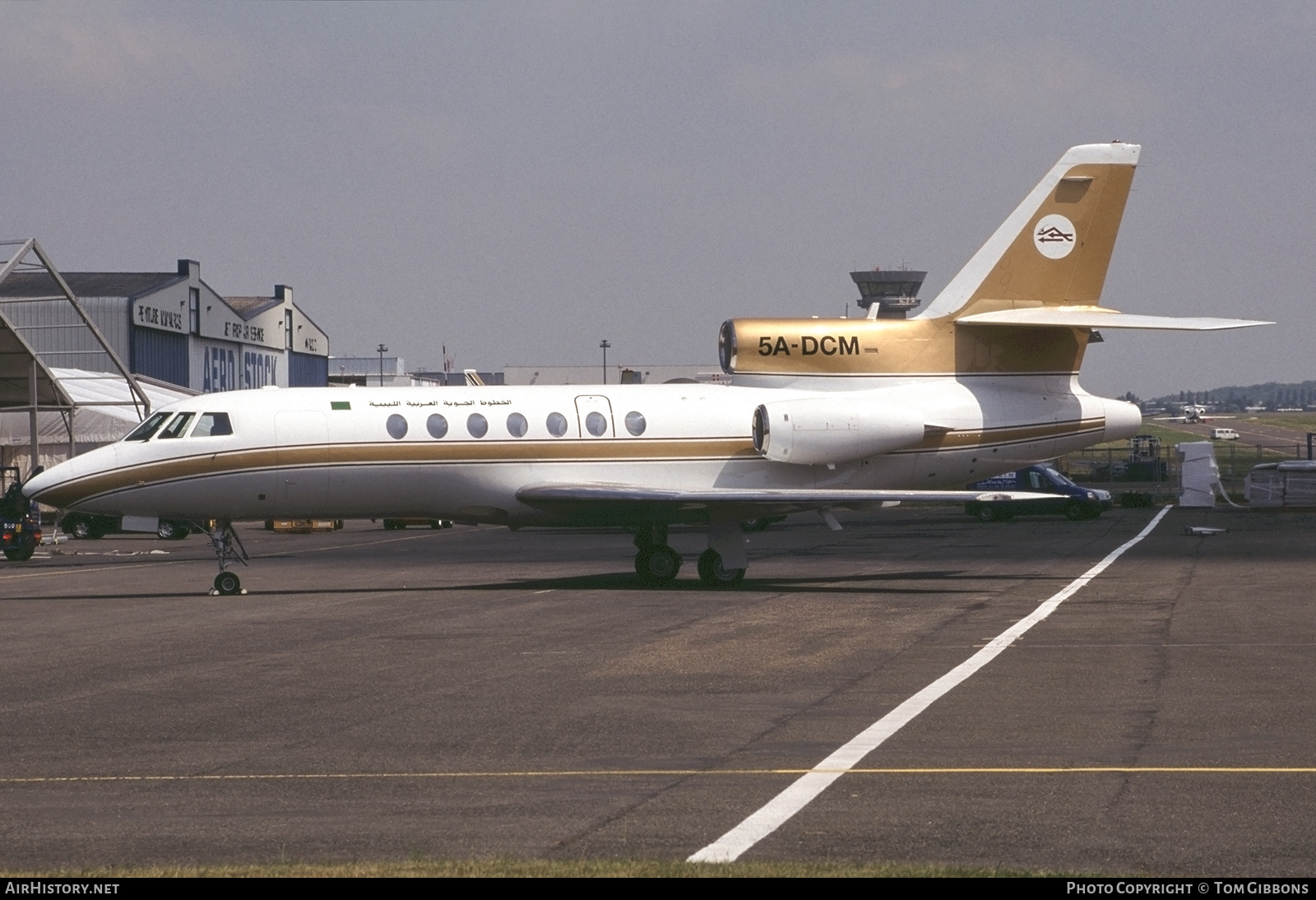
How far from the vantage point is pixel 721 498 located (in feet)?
86.9

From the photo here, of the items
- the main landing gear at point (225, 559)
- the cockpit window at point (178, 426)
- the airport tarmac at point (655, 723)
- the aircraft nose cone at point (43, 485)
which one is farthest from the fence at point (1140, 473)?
the aircraft nose cone at point (43, 485)

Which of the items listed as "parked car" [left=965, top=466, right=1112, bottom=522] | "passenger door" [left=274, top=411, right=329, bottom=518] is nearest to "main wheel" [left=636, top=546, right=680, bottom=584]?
"passenger door" [left=274, top=411, right=329, bottom=518]

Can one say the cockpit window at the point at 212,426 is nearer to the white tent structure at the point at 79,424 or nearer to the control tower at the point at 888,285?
the white tent structure at the point at 79,424

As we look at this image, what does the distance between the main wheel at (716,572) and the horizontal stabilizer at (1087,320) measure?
595cm

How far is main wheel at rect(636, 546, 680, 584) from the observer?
2839 cm

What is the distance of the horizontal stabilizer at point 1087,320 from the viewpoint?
2669cm

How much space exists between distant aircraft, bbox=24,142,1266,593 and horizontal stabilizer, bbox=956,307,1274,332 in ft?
0.16

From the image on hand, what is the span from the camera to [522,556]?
37.8m

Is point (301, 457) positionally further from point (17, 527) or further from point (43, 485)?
point (17, 527)

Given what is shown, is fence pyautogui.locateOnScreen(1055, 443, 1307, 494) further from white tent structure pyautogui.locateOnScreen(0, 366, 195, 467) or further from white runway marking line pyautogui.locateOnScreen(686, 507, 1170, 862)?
white runway marking line pyautogui.locateOnScreen(686, 507, 1170, 862)

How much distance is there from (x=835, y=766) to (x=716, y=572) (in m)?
16.8

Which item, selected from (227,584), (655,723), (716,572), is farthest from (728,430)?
(655,723)

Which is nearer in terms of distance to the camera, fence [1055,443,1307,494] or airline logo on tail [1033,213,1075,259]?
airline logo on tail [1033,213,1075,259]

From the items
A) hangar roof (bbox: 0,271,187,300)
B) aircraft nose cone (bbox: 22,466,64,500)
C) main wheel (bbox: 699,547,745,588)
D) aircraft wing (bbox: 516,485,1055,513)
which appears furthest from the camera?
hangar roof (bbox: 0,271,187,300)
